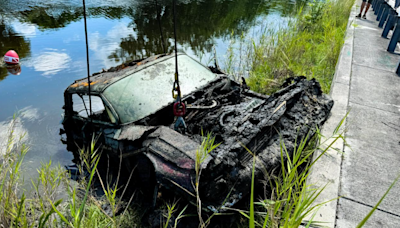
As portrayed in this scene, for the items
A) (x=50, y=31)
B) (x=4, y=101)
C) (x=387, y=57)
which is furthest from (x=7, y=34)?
→ (x=387, y=57)

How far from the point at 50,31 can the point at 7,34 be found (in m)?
1.51

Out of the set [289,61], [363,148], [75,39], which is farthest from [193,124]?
[75,39]

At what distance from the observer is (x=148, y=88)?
3.80 metres

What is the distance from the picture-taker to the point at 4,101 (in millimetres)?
6945

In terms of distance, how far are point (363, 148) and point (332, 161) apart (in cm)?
57

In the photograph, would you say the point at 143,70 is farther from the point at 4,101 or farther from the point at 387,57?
the point at 387,57

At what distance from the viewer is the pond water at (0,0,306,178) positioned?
20.8ft

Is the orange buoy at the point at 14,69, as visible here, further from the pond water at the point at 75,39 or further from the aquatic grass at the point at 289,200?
the aquatic grass at the point at 289,200

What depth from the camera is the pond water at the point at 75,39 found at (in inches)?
249

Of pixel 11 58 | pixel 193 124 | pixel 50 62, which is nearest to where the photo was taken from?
pixel 193 124

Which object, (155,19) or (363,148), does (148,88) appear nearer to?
(363,148)

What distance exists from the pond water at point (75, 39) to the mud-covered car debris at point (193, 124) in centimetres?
105

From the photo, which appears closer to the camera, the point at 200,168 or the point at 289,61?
the point at 200,168

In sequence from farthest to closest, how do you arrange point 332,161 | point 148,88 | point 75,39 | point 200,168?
point 75,39, point 148,88, point 332,161, point 200,168
